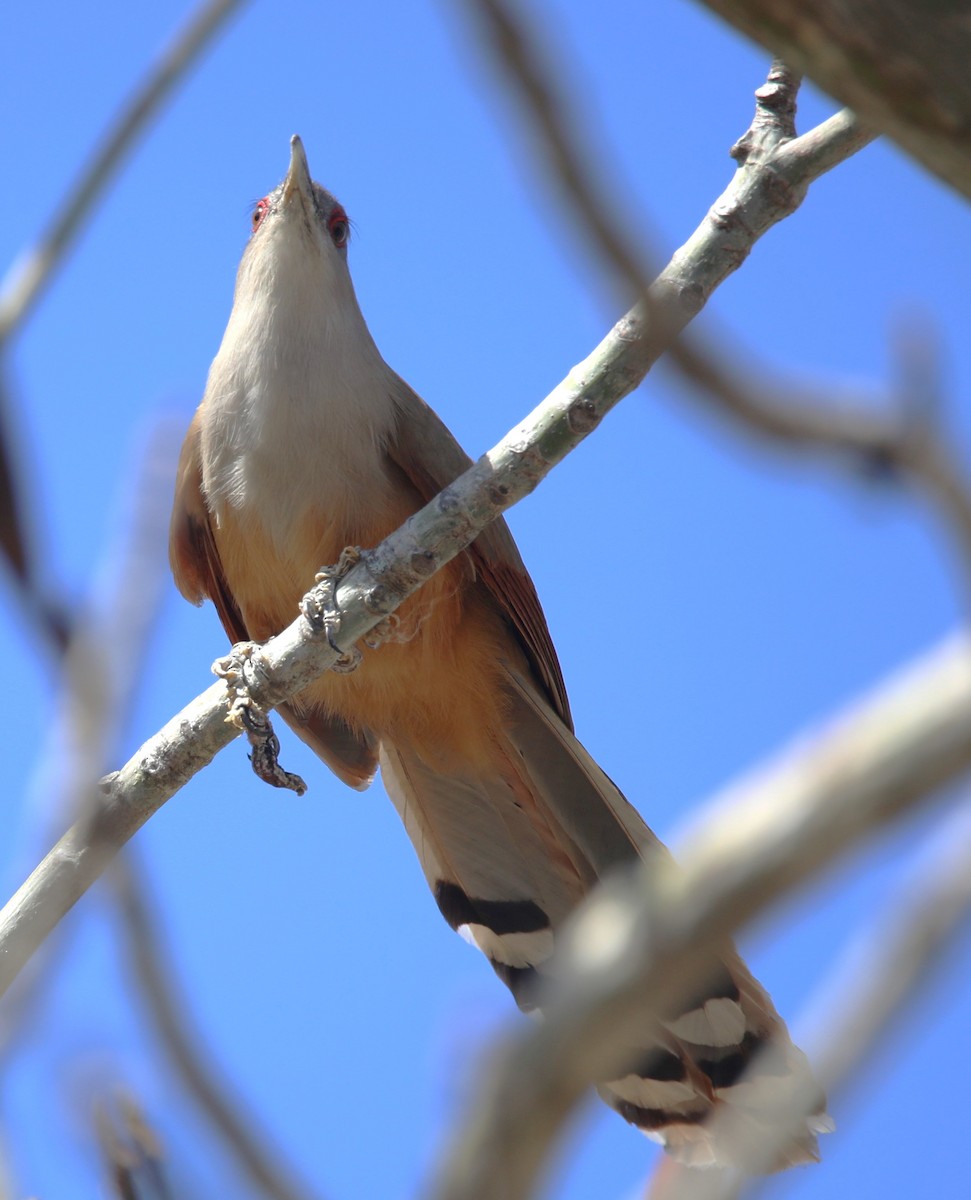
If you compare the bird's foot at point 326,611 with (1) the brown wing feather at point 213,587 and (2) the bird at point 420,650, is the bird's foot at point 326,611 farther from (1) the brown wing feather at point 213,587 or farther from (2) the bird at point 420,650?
(1) the brown wing feather at point 213,587

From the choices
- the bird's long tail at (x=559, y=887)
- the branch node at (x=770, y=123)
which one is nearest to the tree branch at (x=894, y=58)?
the branch node at (x=770, y=123)

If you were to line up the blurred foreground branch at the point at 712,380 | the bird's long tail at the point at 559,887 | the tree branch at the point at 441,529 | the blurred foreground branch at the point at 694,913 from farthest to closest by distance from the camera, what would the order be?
1. the bird's long tail at the point at 559,887
2. the tree branch at the point at 441,529
3. the blurred foreground branch at the point at 712,380
4. the blurred foreground branch at the point at 694,913

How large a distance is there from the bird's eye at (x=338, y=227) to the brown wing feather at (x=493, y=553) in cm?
90

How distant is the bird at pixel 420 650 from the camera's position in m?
4.51

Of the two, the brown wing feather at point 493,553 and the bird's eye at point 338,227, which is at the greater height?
the bird's eye at point 338,227

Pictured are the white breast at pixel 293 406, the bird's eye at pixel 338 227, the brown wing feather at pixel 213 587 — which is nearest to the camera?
the white breast at pixel 293 406

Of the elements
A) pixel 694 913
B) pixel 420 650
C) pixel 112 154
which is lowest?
pixel 694 913

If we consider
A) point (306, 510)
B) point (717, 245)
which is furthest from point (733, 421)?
point (306, 510)

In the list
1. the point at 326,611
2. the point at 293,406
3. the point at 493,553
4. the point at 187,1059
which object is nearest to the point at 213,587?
the point at 293,406

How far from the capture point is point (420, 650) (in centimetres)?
479

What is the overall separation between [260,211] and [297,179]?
13.1 inches

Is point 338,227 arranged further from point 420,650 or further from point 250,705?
point 250,705

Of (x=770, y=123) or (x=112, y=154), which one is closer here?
(x=112, y=154)

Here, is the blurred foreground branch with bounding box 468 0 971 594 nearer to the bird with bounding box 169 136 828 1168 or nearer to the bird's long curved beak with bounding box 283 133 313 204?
Answer: the bird with bounding box 169 136 828 1168
